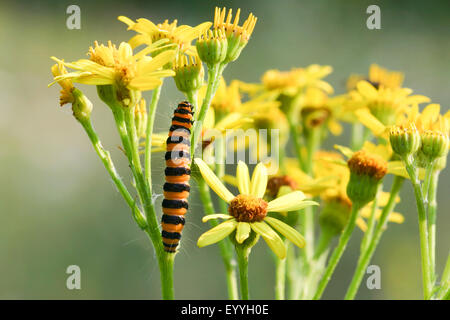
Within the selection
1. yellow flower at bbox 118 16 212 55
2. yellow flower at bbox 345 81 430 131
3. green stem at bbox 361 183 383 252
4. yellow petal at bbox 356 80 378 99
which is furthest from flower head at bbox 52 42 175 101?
yellow petal at bbox 356 80 378 99

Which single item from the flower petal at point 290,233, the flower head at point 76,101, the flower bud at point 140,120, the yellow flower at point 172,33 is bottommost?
the flower petal at point 290,233

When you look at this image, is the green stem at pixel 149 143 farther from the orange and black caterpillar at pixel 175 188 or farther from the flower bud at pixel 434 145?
the flower bud at pixel 434 145

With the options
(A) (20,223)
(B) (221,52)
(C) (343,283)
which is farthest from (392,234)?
(B) (221,52)

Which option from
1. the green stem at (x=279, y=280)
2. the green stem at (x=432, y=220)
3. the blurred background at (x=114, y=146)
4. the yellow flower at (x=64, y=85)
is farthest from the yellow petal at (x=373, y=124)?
the blurred background at (x=114, y=146)

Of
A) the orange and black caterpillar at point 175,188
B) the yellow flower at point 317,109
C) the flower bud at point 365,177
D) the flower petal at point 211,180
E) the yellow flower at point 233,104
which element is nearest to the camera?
the orange and black caterpillar at point 175,188

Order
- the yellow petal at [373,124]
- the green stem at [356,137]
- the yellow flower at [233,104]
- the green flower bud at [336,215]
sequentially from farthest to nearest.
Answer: the green stem at [356,137] → the yellow flower at [233,104] → the green flower bud at [336,215] → the yellow petal at [373,124]

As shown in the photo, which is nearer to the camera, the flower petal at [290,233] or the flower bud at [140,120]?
the flower petal at [290,233]

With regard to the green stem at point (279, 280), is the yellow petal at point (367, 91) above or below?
above

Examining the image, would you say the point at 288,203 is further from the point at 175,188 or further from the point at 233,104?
the point at 233,104
